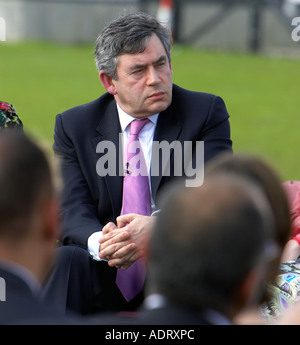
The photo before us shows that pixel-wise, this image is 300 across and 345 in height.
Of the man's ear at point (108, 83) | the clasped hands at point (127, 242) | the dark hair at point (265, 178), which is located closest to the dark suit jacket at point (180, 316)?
the dark hair at point (265, 178)

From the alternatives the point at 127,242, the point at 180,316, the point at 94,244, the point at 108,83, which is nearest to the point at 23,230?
the point at 180,316

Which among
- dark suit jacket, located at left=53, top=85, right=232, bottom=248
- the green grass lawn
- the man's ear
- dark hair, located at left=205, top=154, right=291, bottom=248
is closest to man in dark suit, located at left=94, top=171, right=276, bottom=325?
dark hair, located at left=205, top=154, right=291, bottom=248

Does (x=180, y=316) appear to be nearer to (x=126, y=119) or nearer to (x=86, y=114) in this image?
(x=126, y=119)

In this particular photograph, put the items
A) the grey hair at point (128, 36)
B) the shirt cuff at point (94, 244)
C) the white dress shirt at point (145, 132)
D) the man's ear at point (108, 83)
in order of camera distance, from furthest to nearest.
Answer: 1. the man's ear at point (108, 83)
2. the white dress shirt at point (145, 132)
3. the grey hair at point (128, 36)
4. the shirt cuff at point (94, 244)

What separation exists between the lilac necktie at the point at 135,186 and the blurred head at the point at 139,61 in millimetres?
141

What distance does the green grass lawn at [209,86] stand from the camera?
1105 centimetres

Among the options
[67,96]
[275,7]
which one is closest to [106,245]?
[67,96]

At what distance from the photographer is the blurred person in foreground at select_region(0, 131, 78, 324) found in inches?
83.3

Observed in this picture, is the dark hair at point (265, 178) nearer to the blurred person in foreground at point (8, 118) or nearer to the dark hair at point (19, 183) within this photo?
the dark hair at point (19, 183)

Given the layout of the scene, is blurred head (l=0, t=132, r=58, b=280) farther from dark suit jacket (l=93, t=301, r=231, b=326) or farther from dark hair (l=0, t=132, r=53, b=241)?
dark suit jacket (l=93, t=301, r=231, b=326)

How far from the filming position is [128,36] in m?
4.25

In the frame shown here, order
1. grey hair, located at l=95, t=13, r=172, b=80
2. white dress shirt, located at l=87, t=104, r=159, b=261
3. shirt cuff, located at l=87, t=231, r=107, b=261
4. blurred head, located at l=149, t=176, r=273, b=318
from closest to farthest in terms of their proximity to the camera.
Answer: blurred head, located at l=149, t=176, r=273, b=318 → shirt cuff, located at l=87, t=231, r=107, b=261 → grey hair, located at l=95, t=13, r=172, b=80 → white dress shirt, located at l=87, t=104, r=159, b=261

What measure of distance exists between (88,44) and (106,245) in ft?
63.0

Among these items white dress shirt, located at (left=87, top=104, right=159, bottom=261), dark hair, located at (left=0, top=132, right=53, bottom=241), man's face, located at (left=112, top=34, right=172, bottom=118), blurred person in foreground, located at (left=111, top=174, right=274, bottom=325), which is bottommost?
blurred person in foreground, located at (left=111, top=174, right=274, bottom=325)
